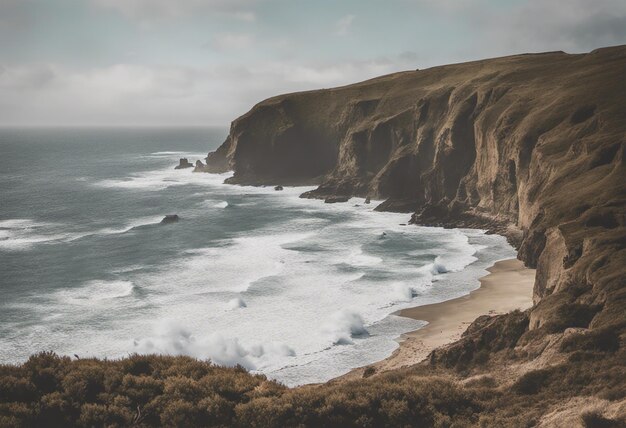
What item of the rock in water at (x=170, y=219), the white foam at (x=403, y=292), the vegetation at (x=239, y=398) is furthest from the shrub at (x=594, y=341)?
the rock in water at (x=170, y=219)

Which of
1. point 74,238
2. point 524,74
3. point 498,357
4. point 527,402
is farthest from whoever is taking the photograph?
point 524,74

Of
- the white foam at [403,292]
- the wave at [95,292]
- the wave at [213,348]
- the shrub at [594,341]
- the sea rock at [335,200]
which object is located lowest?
the wave at [213,348]

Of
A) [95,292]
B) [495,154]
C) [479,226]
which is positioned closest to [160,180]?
[479,226]

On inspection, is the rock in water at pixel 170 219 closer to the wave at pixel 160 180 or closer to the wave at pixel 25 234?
the wave at pixel 25 234

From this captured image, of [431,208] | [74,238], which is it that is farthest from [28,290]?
[431,208]

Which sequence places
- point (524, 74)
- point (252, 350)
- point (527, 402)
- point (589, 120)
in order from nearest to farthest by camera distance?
1. point (527, 402)
2. point (252, 350)
3. point (589, 120)
4. point (524, 74)

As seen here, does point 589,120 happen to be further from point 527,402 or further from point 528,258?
point 527,402
